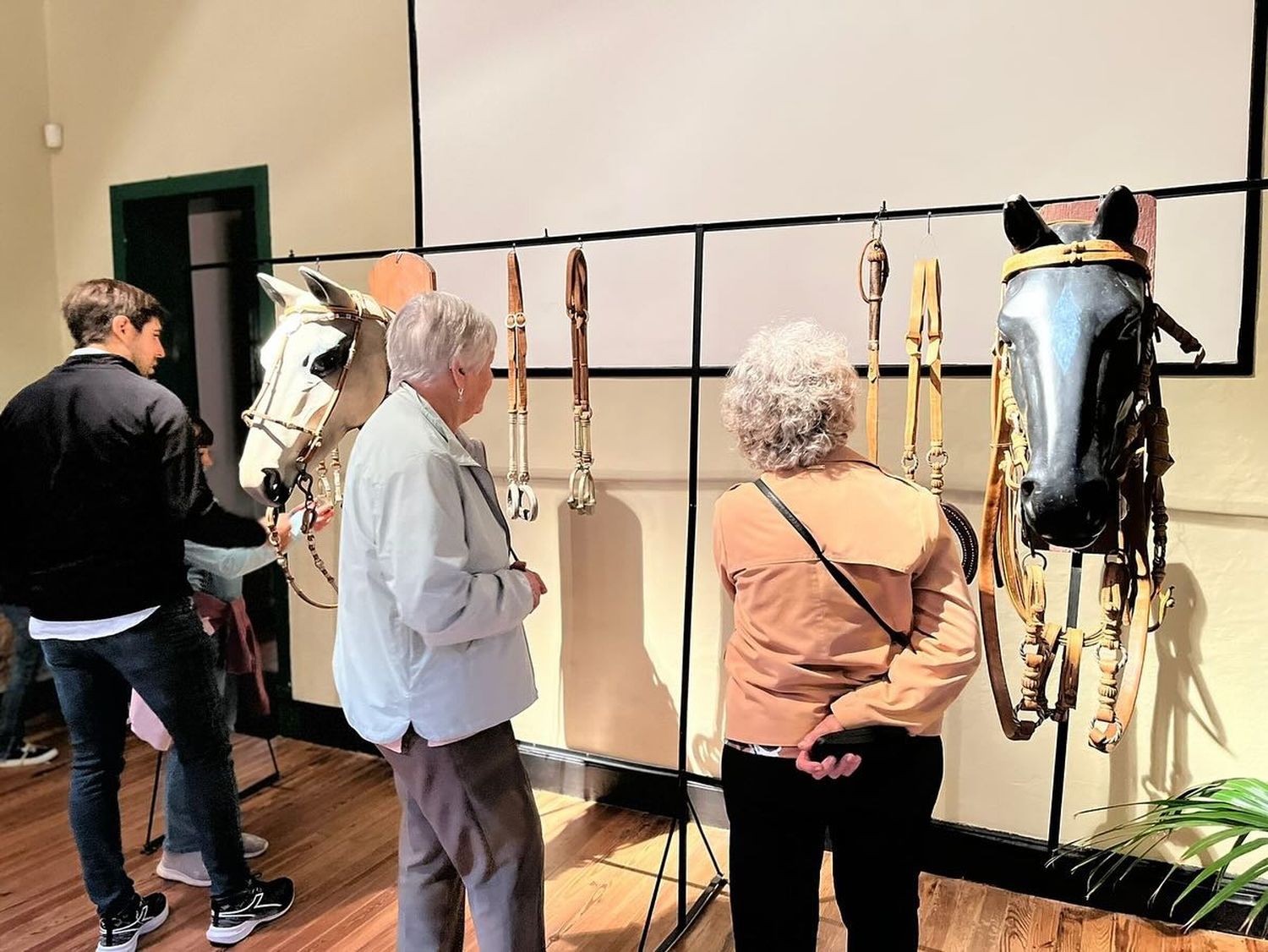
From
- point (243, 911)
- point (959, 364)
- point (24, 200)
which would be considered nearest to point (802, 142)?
point (959, 364)

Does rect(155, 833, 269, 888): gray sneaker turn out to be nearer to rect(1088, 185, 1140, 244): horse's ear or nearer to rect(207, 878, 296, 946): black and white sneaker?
rect(207, 878, 296, 946): black and white sneaker

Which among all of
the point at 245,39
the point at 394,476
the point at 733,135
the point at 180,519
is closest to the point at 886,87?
the point at 733,135

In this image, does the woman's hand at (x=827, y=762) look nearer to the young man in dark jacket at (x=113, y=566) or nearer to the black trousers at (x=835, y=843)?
the black trousers at (x=835, y=843)

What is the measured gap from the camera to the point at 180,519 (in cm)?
232

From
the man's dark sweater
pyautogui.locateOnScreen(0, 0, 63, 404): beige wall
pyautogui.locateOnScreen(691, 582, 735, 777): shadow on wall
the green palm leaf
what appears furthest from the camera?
pyautogui.locateOnScreen(0, 0, 63, 404): beige wall

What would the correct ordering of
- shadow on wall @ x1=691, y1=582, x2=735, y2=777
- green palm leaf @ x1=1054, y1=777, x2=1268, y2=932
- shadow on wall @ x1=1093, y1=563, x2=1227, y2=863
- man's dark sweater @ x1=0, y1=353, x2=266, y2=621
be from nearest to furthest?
green palm leaf @ x1=1054, y1=777, x2=1268, y2=932
man's dark sweater @ x1=0, y1=353, x2=266, y2=621
shadow on wall @ x1=1093, y1=563, x2=1227, y2=863
shadow on wall @ x1=691, y1=582, x2=735, y2=777

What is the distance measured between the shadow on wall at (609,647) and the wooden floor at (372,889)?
0.83ft

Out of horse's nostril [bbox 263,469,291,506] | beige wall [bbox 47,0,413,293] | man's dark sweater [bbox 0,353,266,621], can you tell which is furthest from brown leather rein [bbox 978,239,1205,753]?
beige wall [bbox 47,0,413,293]

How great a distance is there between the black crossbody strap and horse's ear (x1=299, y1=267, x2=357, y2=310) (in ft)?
4.61

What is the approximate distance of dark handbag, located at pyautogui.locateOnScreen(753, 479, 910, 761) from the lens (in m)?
1.50

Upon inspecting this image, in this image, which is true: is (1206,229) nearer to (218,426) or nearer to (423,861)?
(423,861)

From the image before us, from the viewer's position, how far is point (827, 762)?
4.95ft

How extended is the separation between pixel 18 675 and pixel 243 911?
1.75 meters

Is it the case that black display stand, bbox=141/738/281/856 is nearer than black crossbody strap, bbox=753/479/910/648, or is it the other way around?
black crossbody strap, bbox=753/479/910/648
